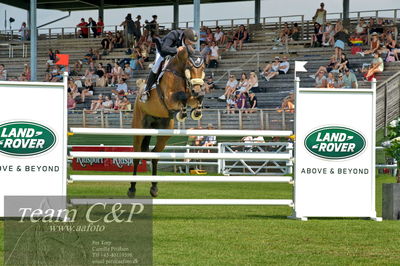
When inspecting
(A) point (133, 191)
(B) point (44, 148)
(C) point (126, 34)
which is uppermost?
(C) point (126, 34)

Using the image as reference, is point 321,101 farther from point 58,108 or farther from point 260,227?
point 58,108

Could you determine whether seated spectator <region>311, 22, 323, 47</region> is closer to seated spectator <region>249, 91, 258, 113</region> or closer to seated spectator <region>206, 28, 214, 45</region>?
seated spectator <region>206, 28, 214, 45</region>

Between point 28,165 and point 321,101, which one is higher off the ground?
point 321,101

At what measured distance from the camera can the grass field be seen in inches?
282

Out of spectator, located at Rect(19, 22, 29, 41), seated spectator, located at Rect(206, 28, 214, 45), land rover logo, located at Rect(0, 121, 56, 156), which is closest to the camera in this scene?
land rover logo, located at Rect(0, 121, 56, 156)

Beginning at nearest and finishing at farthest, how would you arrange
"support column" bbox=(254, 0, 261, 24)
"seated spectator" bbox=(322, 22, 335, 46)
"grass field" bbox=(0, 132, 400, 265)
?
1. "grass field" bbox=(0, 132, 400, 265)
2. "seated spectator" bbox=(322, 22, 335, 46)
3. "support column" bbox=(254, 0, 261, 24)

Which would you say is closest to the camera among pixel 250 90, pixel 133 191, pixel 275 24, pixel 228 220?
pixel 228 220

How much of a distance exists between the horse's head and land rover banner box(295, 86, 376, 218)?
6.07 feet

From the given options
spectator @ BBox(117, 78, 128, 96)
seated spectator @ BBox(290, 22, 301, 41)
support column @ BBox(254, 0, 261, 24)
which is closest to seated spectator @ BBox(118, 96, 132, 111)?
spectator @ BBox(117, 78, 128, 96)

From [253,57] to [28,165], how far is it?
22728mm

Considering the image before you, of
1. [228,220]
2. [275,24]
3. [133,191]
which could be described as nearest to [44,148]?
[228,220]

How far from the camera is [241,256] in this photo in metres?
7.24

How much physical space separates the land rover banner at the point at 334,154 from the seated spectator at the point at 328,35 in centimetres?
2098

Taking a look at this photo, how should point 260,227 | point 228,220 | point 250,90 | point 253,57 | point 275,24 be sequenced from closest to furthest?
point 260,227 < point 228,220 < point 250,90 < point 253,57 < point 275,24
